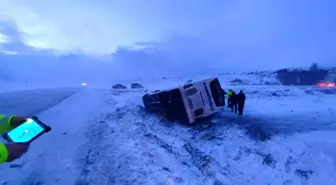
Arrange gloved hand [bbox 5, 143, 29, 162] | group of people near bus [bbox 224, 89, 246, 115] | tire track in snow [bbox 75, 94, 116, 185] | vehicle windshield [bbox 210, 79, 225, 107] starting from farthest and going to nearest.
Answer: group of people near bus [bbox 224, 89, 246, 115] < vehicle windshield [bbox 210, 79, 225, 107] < tire track in snow [bbox 75, 94, 116, 185] < gloved hand [bbox 5, 143, 29, 162]

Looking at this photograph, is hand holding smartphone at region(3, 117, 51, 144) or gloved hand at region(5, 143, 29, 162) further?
hand holding smartphone at region(3, 117, 51, 144)

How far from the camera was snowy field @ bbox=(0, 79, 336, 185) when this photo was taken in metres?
8.11

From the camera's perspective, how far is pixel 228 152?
35.3ft

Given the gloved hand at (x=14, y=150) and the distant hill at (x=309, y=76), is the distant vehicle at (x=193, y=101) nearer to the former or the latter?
the gloved hand at (x=14, y=150)

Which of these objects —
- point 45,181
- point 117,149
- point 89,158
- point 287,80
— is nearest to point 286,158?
point 117,149

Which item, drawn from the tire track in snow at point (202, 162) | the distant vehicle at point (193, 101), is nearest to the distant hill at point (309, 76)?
the distant vehicle at point (193, 101)

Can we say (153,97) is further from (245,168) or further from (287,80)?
(287,80)

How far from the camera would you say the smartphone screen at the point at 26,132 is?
343 cm

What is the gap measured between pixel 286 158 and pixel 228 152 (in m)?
2.17

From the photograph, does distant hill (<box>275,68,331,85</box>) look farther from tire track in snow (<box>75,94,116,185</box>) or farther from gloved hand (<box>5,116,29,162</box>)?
gloved hand (<box>5,116,29,162</box>)

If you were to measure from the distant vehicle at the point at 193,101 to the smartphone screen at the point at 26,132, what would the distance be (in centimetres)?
1122

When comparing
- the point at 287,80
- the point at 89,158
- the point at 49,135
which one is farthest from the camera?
the point at 287,80

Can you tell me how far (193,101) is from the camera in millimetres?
14641

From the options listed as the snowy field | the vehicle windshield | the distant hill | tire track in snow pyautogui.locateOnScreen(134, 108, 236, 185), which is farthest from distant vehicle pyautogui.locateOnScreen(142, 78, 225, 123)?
the distant hill
